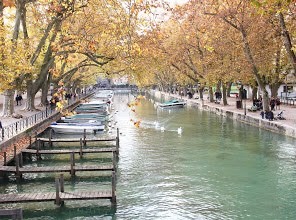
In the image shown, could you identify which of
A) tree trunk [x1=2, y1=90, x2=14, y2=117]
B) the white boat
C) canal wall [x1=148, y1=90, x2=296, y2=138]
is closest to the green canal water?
canal wall [x1=148, y1=90, x2=296, y2=138]

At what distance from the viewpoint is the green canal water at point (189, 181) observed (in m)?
15.9

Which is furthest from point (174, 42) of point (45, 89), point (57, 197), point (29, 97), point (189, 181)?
point (57, 197)

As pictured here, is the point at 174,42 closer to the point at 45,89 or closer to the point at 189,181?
the point at 45,89

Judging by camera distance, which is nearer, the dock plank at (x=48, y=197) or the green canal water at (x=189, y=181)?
the dock plank at (x=48, y=197)

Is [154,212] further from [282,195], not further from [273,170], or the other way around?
[273,170]

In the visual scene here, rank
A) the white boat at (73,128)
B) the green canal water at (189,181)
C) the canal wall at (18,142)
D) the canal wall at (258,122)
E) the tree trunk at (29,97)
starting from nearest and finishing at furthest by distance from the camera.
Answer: the green canal water at (189,181) < the canal wall at (18,142) < the canal wall at (258,122) < the white boat at (73,128) < the tree trunk at (29,97)

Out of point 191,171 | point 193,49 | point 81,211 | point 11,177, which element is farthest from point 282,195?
point 193,49

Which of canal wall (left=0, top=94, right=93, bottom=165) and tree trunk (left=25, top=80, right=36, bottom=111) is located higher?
tree trunk (left=25, top=80, right=36, bottom=111)

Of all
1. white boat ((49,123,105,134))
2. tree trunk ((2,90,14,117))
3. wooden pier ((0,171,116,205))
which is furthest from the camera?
white boat ((49,123,105,134))

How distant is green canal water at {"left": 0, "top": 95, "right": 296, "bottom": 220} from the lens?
15.9 meters

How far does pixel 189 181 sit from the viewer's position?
20.2 metres

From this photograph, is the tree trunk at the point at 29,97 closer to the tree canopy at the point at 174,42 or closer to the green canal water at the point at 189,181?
the tree canopy at the point at 174,42

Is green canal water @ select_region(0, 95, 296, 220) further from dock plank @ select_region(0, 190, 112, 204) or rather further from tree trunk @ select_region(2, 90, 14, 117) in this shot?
tree trunk @ select_region(2, 90, 14, 117)

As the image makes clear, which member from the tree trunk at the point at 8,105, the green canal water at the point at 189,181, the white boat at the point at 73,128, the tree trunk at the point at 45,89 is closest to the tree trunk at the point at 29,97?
the tree trunk at the point at 45,89
